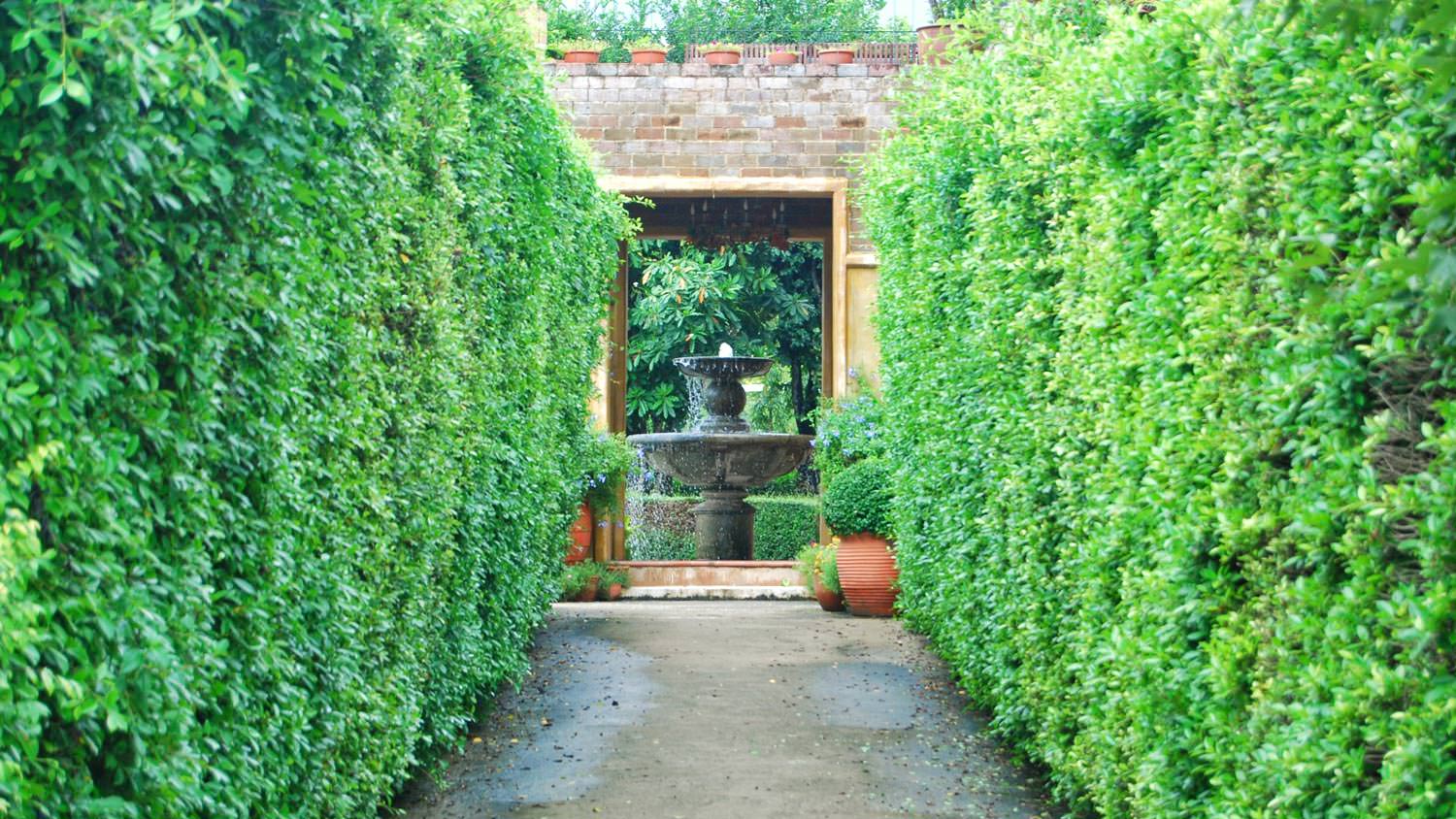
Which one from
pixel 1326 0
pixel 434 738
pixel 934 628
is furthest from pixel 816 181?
pixel 1326 0

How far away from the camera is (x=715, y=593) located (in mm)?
13070

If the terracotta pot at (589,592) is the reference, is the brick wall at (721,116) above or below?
above

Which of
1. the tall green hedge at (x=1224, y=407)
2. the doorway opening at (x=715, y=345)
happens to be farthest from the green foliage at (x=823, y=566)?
the doorway opening at (x=715, y=345)

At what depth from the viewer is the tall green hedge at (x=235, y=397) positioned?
2434mm

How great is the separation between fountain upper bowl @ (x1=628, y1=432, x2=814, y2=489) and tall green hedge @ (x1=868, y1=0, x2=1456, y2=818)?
30.1ft

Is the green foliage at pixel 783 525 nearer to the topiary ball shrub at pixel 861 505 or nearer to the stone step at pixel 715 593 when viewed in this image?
the stone step at pixel 715 593

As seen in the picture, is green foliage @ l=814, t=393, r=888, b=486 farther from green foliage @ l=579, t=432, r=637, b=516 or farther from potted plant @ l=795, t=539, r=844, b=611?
green foliage @ l=579, t=432, r=637, b=516

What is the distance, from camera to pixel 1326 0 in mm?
1412

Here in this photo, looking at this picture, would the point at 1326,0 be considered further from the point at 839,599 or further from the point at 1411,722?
the point at 839,599

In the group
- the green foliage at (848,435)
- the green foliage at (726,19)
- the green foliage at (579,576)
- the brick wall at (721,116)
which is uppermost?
the green foliage at (726,19)

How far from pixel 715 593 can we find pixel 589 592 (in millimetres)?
1233

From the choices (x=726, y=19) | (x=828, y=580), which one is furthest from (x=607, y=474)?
(x=726, y=19)

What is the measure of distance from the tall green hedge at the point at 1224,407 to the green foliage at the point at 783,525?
13988 millimetres

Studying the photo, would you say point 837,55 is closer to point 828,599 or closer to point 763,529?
point 828,599
